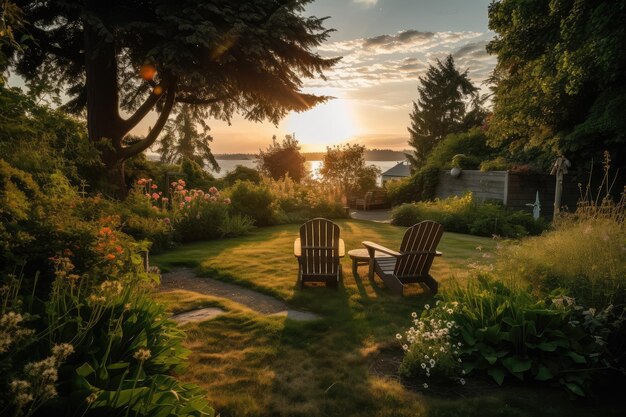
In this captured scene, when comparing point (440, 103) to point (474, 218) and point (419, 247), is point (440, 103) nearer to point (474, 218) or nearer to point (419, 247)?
point (474, 218)

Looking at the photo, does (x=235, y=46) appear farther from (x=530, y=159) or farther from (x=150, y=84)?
(x=530, y=159)

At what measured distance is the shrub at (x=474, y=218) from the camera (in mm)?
12727

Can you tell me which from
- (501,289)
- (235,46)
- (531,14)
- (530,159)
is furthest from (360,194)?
(501,289)

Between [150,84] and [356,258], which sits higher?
[150,84]

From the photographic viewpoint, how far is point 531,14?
460 inches

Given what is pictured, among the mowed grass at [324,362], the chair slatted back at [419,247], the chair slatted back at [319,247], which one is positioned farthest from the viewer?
the chair slatted back at [319,247]

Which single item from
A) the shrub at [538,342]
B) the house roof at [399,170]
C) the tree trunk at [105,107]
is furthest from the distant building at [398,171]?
the shrub at [538,342]

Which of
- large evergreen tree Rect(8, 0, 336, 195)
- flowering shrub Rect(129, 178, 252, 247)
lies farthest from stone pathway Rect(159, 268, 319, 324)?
large evergreen tree Rect(8, 0, 336, 195)

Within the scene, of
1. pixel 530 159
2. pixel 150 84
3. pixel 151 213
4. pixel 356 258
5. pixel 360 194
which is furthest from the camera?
pixel 360 194

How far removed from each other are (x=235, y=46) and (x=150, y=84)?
4787mm

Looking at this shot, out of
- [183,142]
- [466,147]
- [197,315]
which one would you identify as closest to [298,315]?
[197,315]

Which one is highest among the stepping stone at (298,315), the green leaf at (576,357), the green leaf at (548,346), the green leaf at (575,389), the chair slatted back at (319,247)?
the chair slatted back at (319,247)

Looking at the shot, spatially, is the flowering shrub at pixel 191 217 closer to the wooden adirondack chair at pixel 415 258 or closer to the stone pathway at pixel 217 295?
the stone pathway at pixel 217 295

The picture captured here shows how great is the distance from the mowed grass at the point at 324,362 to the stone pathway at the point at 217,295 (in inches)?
6.7
